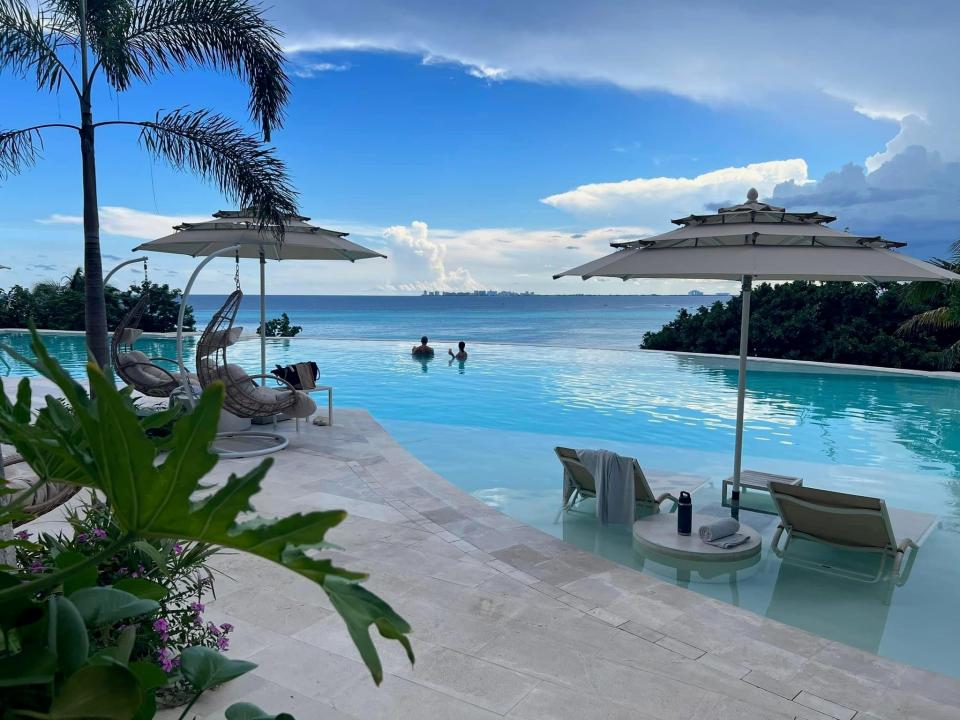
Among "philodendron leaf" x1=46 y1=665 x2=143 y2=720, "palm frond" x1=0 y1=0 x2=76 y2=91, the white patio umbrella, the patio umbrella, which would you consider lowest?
"philodendron leaf" x1=46 y1=665 x2=143 y2=720

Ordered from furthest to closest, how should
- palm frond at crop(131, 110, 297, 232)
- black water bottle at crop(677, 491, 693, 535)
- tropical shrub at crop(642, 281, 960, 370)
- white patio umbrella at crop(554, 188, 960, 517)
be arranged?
tropical shrub at crop(642, 281, 960, 370)
palm frond at crop(131, 110, 297, 232)
black water bottle at crop(677, 491, 693, 535)
white patio umbrella at crop(554, 188, 960, 517)

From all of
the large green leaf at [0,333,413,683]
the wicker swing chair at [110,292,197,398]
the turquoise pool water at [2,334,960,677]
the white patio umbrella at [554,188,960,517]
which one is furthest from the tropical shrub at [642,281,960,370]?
the large green leaf at [0,333,413,683]

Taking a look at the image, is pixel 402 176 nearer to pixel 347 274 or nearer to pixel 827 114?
pixel 347 274

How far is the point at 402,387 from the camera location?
13.6 metres

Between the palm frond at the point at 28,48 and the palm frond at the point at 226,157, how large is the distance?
39.9 inches

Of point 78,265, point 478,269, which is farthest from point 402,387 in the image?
point 478,269

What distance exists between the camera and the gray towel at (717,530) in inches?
187

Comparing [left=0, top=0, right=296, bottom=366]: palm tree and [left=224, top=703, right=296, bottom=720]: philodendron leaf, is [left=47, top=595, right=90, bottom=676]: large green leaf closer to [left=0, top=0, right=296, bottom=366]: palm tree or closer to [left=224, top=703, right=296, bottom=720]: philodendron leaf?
[left=224, top=703, right=296, bottom=720]: philodendron leaf

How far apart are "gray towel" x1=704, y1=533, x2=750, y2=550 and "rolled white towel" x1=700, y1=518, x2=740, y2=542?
21 mm

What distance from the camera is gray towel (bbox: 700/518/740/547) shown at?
4738 millimetres

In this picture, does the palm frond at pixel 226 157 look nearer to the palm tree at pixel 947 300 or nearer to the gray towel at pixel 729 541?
the gray towel at pixel 729 541

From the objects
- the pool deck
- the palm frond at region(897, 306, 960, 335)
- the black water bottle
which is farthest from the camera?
the palm frond at region(897, 306, 960, 335)

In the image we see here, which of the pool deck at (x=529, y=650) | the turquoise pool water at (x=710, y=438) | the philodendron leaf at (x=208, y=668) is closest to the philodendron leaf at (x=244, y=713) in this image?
the philodendron leaf at (x=208, y=668)

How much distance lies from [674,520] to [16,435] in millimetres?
5030
